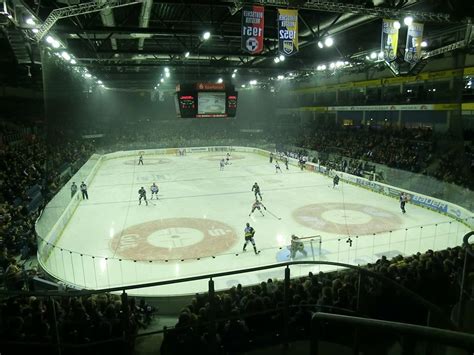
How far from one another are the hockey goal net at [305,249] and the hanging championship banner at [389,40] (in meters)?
7.55

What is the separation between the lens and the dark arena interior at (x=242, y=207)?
199 inches

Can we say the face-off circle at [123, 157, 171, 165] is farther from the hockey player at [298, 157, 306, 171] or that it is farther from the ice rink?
the hockey player at [298, 157, 306, 171]

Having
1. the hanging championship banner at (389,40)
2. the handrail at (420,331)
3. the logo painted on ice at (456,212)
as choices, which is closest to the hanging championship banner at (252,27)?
the hanging championship banner at (389,40)

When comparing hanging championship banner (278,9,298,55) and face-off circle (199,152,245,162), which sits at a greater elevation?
hanging championship banner (278,9,298,55)

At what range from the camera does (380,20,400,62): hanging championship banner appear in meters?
14.1

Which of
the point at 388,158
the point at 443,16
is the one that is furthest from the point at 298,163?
the point at 443,16

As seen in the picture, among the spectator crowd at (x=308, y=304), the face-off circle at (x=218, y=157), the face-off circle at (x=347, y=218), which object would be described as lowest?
the face-off circle at (x=347, y=218)

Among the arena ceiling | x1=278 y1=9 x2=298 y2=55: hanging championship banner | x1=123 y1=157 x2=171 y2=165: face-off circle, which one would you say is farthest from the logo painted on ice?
x1=123 y1=157 x2=171 y2=165: face-off circle

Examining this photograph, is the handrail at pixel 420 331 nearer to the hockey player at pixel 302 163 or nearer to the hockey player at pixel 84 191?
the hockey player at pixel 84 191

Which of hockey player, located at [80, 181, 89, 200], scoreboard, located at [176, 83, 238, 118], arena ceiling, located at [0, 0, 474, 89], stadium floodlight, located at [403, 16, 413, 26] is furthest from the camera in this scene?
hockey player, located at [80, 181, 89, 200]

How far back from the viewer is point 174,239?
16.6 meters

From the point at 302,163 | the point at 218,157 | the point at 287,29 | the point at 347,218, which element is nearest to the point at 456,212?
the point at 347,218

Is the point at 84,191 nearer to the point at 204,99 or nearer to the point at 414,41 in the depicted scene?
the point at 204,99

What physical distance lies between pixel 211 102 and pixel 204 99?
0.44 meters
